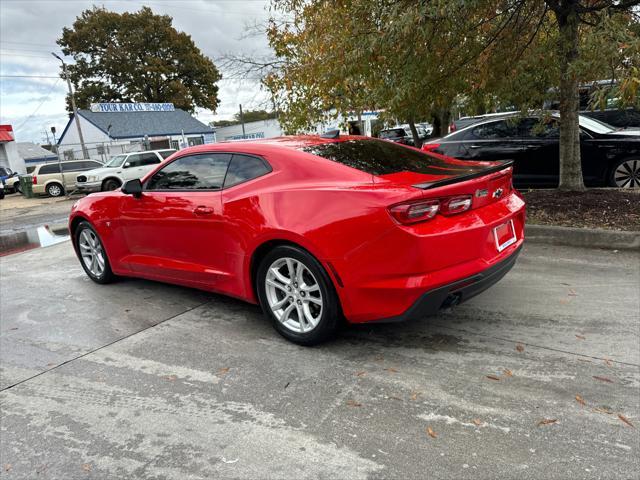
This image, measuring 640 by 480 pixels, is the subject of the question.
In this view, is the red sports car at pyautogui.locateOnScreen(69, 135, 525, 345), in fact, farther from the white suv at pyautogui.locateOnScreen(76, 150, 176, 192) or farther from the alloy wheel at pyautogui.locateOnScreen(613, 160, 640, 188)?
the white suv at pyautogui.locateOnScreen(76, 150, 176, 192)

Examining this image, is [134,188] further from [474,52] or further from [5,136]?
[5,136]

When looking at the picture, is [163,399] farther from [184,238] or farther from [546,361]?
[546,361]

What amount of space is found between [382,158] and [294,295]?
1.27 meters

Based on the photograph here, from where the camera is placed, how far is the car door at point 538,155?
868 cm

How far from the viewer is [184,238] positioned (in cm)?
429

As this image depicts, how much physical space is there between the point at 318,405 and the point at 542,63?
19.6ft

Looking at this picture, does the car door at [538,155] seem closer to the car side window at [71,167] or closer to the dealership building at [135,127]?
the car side window at [71,167]

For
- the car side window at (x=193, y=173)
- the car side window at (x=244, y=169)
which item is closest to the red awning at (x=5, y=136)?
the car side window at (x=193, y=173)

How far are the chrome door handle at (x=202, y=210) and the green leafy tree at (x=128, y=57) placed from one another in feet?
171

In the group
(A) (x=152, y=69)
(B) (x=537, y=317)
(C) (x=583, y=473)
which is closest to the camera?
(C) (x=583, y=473)

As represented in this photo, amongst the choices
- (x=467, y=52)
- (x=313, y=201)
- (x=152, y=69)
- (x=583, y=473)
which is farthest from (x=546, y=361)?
(x=152, y=69)

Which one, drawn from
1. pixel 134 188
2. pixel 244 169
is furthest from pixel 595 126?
pixel 134 188

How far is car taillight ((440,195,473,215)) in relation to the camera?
124 inches

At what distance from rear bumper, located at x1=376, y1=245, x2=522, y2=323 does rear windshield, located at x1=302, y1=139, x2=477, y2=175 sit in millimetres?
791
